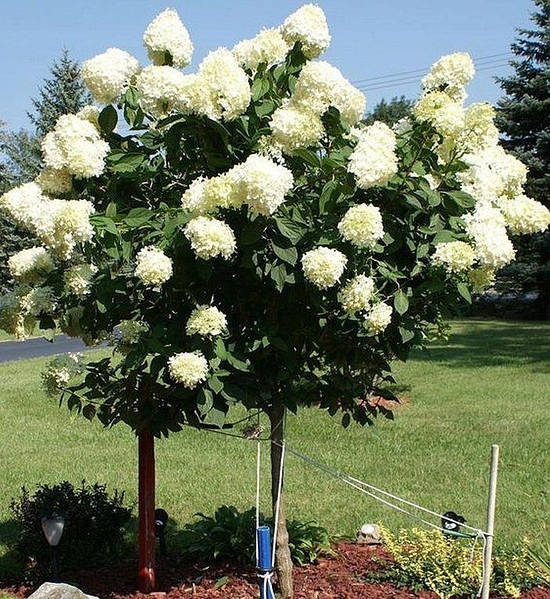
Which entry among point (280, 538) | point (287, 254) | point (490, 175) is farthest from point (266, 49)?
point (280, 538)

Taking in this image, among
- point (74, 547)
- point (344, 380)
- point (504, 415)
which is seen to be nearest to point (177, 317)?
point (344, 380)

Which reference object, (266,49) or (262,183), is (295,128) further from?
(266,49)

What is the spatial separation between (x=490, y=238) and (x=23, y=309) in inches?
69.8

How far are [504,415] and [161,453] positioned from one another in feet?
12.3

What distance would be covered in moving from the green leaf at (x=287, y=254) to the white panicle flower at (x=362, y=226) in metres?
0.20

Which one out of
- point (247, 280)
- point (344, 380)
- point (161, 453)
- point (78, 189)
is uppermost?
point (78, 189)

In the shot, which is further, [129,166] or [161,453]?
[161,453]

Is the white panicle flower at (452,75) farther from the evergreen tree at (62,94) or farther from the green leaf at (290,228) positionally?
the evergreen tree at (62,94)

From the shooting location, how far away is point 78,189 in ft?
10.6

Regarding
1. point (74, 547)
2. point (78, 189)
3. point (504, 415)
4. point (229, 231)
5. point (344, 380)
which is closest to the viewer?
point (229, 231)

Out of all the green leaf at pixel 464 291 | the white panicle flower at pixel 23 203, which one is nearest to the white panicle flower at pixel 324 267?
the green leaf at pixel 464 291

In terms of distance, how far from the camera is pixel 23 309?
3.37 metres

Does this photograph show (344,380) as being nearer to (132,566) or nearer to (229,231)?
(229,231)

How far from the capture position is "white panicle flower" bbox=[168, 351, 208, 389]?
9.54 feet
